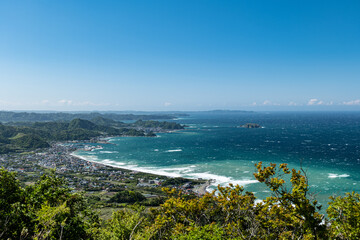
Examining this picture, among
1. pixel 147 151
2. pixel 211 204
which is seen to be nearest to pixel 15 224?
pixel 211 204

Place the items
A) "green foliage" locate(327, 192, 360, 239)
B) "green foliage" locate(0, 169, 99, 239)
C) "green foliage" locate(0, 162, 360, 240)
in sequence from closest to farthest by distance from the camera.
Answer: "green foliage" locate(0, 162, 360, 240)
"green foliage" locate(327, 192, 360, 239)
"green foliage" locate(0, 169, 99, 239)

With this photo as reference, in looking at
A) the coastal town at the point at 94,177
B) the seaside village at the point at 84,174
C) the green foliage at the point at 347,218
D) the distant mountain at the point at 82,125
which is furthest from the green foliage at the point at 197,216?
the distant mountain at the point at 82,125

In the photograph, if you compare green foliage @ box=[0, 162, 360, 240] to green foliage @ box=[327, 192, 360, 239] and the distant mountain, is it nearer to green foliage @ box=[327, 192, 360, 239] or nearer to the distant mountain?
green foliage @ box=[327, 192, 360, 239]

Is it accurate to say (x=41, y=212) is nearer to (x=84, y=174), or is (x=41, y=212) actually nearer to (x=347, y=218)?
(x=347, y=218)

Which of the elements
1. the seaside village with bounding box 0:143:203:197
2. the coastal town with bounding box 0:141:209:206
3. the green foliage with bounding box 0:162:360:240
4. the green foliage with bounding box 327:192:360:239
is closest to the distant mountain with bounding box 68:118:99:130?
the seaside village with bounding box 0:143:203:197

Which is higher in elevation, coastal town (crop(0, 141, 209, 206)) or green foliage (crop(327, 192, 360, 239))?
green foliage (crop(327, 192, 360, 239))

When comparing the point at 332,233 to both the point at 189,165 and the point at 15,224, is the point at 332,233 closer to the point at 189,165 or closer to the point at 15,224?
the point at 15,224

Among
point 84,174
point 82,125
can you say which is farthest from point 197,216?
point 82,125

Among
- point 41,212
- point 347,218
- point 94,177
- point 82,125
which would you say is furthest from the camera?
point 82,125
